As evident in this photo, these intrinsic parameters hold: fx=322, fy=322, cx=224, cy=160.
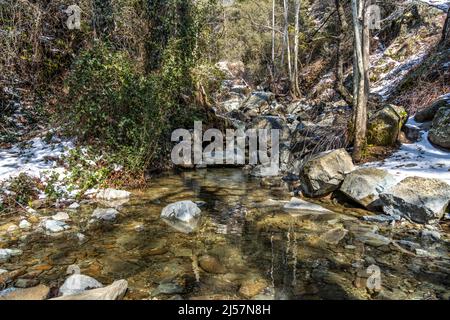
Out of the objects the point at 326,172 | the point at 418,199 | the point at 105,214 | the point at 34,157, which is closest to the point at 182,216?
the point at 105,214

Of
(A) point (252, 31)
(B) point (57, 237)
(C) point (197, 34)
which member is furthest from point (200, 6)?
(A) point (252, 31)

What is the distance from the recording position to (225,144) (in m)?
10.2

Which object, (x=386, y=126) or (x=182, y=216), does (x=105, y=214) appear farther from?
(x=386, y=126)

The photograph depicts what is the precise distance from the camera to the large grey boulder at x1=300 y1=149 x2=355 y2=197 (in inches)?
232

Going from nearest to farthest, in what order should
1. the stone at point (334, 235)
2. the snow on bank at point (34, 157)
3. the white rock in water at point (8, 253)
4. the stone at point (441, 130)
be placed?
the white rock in water at point (8, 253)
the stone at point (334, 235)
the stone at point (441, 130)
the snow on bank at point (34, 157)

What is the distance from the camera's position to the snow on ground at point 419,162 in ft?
17.3

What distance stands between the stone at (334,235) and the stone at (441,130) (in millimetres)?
2997

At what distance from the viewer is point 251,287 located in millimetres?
3178

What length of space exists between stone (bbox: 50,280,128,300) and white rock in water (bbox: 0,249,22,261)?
151cm

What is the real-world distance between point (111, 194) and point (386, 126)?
5704 millimetres

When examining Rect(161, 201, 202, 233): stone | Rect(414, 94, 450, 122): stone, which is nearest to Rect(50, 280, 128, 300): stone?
Rect(161, 201, 202, 233): stone

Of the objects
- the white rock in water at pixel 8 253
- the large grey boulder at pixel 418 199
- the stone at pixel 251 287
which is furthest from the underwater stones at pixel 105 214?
the large grey boulder at pixel 418 199

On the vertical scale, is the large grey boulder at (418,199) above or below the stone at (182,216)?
above

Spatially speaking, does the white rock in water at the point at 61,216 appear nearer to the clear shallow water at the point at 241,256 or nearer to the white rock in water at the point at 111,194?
the clear shallow water at the point at 241,256
